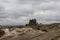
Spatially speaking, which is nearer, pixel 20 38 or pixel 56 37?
pixel 56 37

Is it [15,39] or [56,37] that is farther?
[15,39]

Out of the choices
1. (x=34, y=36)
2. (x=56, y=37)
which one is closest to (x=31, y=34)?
(x=34, y=36)

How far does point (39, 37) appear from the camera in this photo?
899 inches

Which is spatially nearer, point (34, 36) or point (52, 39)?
point (52, 39)

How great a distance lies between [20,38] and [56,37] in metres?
5.46

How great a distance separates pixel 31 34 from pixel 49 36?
3.23 meters

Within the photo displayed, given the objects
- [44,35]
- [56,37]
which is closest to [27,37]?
[44,35]

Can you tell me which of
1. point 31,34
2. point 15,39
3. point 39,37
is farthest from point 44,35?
point 15,39

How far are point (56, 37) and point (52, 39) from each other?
733 mm

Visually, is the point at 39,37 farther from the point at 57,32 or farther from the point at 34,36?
the point at 57,32

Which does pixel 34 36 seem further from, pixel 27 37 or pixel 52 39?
pixel 52 39

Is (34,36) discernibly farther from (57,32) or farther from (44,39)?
(57,32)

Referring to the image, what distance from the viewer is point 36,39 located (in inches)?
883

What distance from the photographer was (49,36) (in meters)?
22.4
